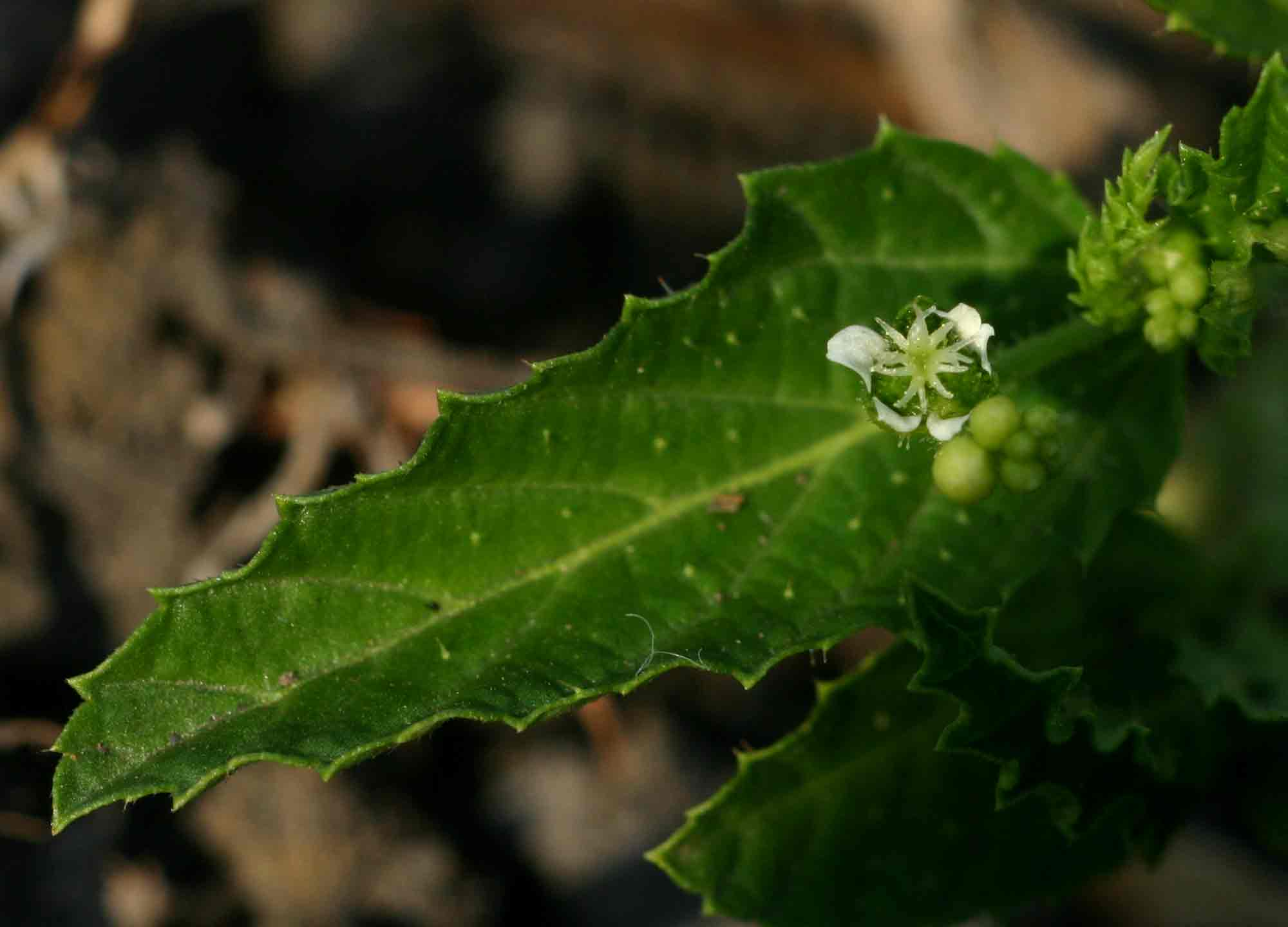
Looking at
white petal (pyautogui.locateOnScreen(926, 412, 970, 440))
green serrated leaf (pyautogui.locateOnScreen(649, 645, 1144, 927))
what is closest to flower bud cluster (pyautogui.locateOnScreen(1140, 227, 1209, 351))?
white petal (pyautogui.locateOnScreen(926, 412, 970, 440))

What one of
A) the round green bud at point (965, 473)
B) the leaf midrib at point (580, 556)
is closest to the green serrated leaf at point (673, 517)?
the leaf midrib at point (580, 556)

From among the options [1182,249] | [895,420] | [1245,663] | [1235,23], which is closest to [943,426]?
[895,420]

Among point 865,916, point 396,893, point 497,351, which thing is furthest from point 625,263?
point 865,916

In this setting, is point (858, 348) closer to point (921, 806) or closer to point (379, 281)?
point (921, 806)

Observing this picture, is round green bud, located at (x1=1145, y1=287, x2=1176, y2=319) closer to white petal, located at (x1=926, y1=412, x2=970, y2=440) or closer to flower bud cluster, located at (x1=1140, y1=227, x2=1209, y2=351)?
flower bud cluster, located at (x1=1140, y1=227, x2=1209, y2=351)

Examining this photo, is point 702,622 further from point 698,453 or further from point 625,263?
point 625,263

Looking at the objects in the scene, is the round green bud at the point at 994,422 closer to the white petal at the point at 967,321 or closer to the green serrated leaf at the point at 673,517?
the white petal at the point at 967,321
